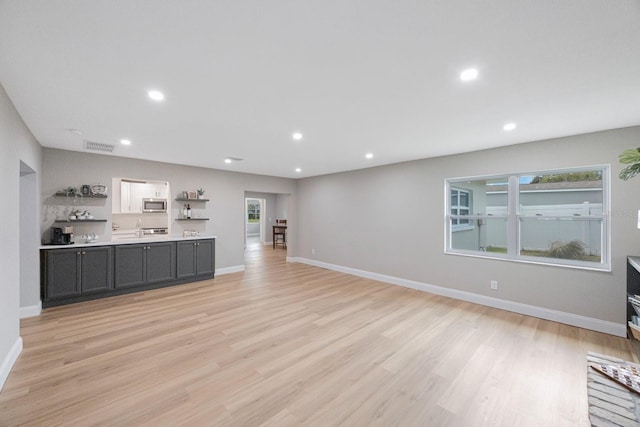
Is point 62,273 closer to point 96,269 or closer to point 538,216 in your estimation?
point 96,269

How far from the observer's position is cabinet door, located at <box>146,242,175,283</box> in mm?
4852

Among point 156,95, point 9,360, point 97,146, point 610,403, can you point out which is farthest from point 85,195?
point 610,403

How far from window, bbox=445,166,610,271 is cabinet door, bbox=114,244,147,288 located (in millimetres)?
5678

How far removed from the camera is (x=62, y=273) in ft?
13.0

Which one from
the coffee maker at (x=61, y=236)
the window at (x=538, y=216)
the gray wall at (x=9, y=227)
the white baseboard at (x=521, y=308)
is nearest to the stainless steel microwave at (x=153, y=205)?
the coffee maker at (x=61, y=236)

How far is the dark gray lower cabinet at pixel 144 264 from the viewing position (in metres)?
4.52

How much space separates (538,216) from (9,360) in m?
6.38

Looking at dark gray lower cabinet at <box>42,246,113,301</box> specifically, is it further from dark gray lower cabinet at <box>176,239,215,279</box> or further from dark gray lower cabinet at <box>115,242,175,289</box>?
dark gray lower cabinet at <box>176,239,215,279</box>

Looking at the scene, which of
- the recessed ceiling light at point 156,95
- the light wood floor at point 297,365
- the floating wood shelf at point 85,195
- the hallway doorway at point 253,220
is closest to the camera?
the light wood floor at point 297,365

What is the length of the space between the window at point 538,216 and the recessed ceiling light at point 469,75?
105 inches

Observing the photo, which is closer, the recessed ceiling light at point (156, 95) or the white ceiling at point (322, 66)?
the white ceiling at point (322, 66)

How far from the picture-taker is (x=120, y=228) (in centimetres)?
624

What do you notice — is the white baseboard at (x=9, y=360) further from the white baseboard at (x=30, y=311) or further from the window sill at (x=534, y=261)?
the window sill at (x=534, y=261)

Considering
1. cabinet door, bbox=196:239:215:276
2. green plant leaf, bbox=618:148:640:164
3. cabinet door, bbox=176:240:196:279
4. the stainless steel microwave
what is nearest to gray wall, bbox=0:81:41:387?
cabinet door, bbox=176:240:196:279
